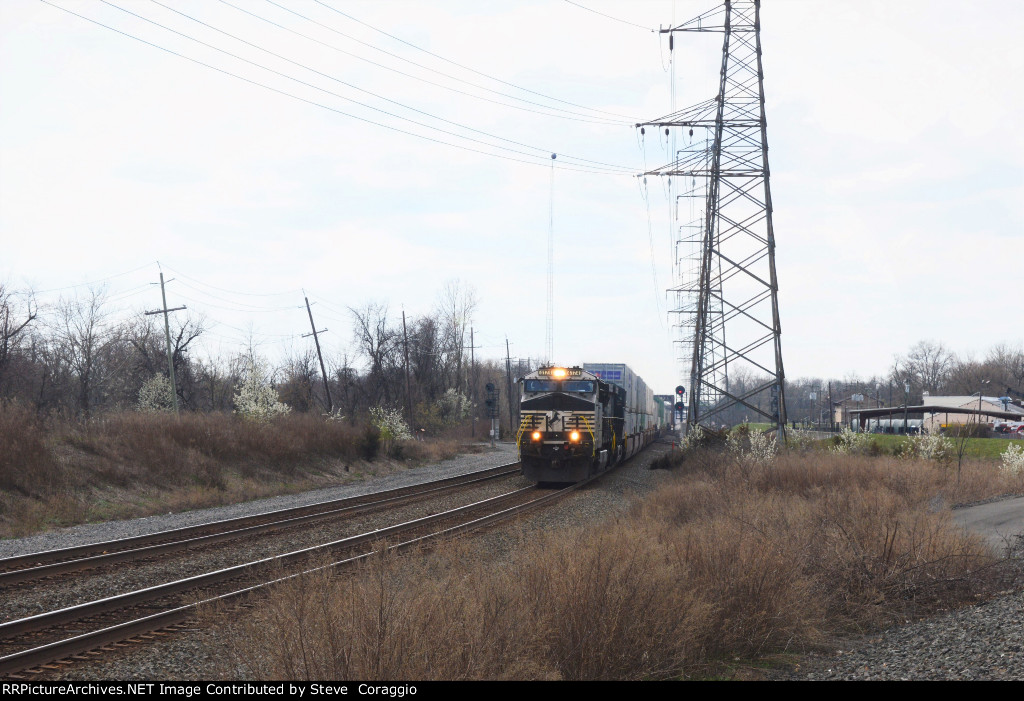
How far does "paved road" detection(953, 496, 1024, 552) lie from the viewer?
15320mm

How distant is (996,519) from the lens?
17.7 metres

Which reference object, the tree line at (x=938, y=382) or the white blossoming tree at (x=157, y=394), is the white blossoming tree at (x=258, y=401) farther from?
the tree line at (x=938, y=382)

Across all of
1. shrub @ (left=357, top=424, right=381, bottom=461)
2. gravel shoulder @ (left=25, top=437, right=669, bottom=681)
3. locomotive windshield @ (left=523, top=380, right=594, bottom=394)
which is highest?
locomotive windshield @ (left=523, top=380, right=594, bottom=394)

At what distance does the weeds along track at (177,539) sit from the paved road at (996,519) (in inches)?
526

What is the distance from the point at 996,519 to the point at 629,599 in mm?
13961

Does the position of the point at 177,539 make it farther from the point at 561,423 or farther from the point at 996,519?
the point at 996,519

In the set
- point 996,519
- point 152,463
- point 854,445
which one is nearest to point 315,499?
point 152,463

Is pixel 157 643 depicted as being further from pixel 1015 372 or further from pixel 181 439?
pixel 1015 372

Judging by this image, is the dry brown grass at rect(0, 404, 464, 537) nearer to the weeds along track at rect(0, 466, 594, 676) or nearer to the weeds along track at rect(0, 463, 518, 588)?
the weeds along track at rect(0, 463, 518, 588)

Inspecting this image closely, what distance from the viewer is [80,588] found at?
10.7 m

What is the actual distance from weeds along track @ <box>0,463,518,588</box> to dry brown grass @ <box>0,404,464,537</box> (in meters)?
3.97

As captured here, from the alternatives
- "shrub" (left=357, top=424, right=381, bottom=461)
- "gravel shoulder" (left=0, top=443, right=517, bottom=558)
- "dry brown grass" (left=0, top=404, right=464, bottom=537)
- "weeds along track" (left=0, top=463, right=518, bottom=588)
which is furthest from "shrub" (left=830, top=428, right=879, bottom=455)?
"shrub" (left=357, top=424, right=381, bottom=461)

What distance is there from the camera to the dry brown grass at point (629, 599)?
18.9ft

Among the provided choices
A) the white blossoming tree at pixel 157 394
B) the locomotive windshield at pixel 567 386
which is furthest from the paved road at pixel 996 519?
the white blossoming tree at pixel 157 394
